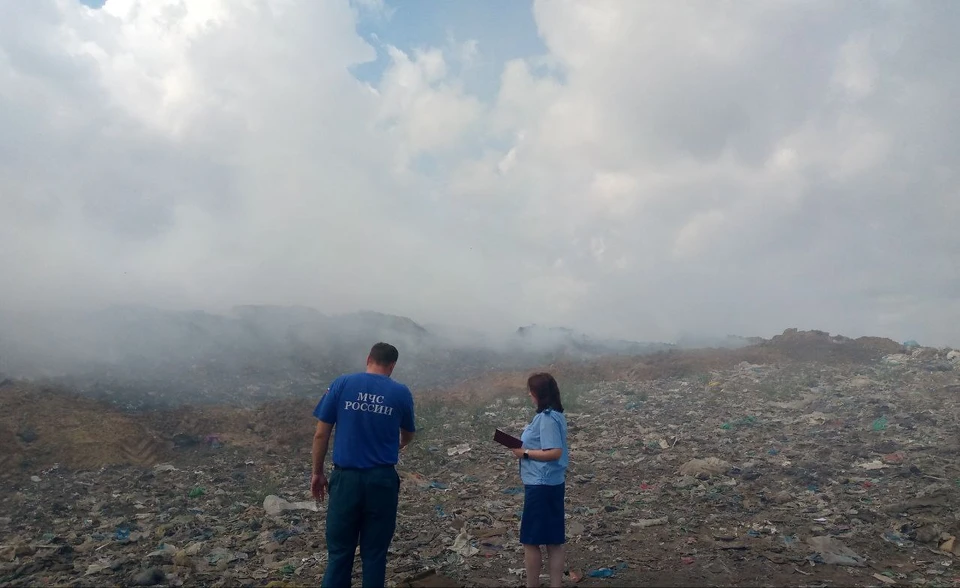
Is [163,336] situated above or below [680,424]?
above

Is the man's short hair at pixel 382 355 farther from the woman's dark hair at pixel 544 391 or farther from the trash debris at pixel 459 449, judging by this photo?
the trash debris at pixel 459 449

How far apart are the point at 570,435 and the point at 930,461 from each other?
4.83m

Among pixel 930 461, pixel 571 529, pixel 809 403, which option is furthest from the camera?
pixel 809 403

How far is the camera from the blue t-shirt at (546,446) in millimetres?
3314

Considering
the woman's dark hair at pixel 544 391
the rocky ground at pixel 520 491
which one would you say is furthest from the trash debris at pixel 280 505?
the woman's dark hair at pixel 544 391

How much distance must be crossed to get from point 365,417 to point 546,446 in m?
1.06

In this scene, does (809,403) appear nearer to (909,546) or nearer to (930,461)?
(930,461)

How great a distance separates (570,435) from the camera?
9672 mm

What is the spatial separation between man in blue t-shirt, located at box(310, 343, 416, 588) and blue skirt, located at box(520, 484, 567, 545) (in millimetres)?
817

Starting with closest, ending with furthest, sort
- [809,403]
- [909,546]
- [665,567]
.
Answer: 1. [665,567]
2. [909,546]
3. [809,403]

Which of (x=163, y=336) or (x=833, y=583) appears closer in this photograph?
(x=833, y=583)

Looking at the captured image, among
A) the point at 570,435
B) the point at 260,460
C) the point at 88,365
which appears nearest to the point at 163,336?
the point at 88,365

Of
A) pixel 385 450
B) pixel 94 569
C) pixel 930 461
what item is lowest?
pixel 94 569

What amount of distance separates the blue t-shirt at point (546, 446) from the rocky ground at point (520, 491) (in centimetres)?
80
